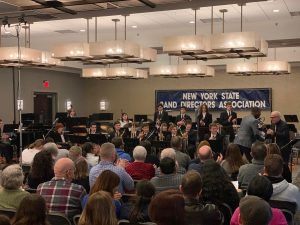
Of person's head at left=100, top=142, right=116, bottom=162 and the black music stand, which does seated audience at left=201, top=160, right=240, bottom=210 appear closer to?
person's head at left=100, top=142, right=116, bottom=162

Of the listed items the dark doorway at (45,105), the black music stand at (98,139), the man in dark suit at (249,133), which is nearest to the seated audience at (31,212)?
the man in dark suit at (249,133)

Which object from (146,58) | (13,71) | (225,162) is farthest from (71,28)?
(225,162)

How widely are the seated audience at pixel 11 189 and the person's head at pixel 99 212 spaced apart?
3.71 ft

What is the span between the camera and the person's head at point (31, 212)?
2732mm

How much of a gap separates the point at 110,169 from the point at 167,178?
2.08 ft

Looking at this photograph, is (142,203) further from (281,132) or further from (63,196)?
(281,132)

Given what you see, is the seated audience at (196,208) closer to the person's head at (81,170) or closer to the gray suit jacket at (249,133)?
the person's head at (81,170)

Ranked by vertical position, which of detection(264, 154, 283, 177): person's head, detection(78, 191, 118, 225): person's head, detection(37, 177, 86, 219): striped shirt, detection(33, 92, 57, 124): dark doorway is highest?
detection(33, 92, 57, 124): dark doorway

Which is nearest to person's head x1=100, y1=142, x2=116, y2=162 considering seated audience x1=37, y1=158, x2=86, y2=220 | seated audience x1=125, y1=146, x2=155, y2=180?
seated audience x1=125, y1=146, x2=155, y2=180

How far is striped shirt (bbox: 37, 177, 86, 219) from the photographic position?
3.82m

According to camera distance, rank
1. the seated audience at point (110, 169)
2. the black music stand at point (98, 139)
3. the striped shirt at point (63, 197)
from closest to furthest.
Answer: the striped shirt at point (63, 197) < the seated audience at point (110, 169) < the black music stand at point (98, 139)

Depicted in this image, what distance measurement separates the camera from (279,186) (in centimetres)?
395

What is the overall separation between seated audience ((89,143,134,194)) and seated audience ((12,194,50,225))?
1.82m

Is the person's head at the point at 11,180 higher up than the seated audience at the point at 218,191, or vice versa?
the person's head at the point at 11,180
